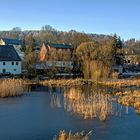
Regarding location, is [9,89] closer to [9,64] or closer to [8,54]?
[9,64]

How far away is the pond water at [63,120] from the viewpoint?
55.2 feet

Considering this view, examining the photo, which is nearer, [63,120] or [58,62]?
[63,120]

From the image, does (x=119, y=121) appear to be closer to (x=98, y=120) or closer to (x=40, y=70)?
(x=98, y=120)

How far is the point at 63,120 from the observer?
2006 centimetres

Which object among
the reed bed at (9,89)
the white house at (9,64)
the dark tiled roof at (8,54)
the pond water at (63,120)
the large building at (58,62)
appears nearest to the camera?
the pond water at (63,120)

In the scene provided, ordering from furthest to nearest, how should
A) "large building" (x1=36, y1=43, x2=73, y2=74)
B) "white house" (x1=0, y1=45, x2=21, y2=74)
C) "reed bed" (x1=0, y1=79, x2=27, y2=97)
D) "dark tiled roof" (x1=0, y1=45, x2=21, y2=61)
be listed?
"dark tiled roof" (x1=0, y1=45, x2=21, y2=61) → "white house" (x1=0, y1=45, x2=21, y2=74) → "large building" (x1=36, y1=43, x2=73, y2=74) → "reed bed" (x1=0, y1=79, x2=27, y2=97)

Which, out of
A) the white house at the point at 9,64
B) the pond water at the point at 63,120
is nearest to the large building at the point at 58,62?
the white house at the point at 9,64

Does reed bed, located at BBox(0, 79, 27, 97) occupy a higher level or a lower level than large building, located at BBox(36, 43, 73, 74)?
lower

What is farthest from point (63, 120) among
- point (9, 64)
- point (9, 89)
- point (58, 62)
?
point (58, 62)

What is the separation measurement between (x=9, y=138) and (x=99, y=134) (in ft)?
13.3

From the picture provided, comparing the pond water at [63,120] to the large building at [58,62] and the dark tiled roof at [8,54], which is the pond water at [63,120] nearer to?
the large building at [58,62]

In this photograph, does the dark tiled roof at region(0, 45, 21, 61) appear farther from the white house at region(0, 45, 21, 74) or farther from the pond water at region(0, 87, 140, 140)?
the pond water at region(0, 87, 140, 140)

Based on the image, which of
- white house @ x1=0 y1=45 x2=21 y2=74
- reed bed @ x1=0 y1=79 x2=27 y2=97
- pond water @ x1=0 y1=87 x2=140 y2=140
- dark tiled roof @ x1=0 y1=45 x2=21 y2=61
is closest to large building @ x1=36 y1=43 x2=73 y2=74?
white house @ x1=0 y1=45 x2=21 y2=74

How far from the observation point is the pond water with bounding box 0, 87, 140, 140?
16.8 meters
